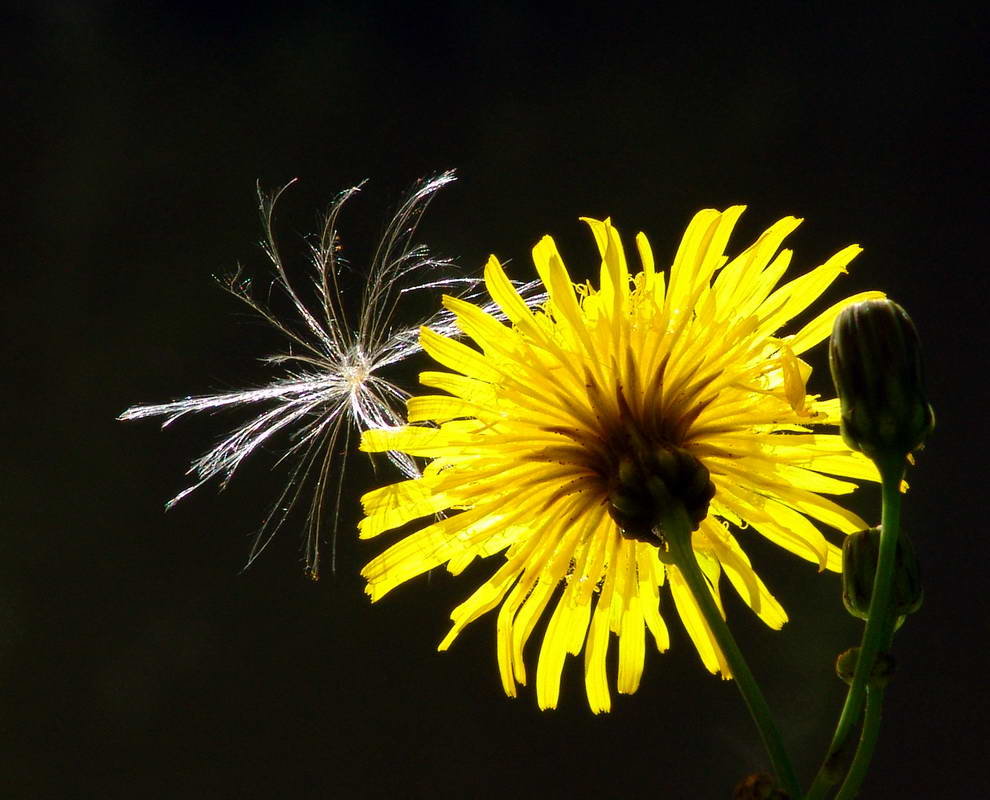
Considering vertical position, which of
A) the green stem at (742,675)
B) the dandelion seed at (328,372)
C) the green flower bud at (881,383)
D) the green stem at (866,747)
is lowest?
the green stem at (866,747)

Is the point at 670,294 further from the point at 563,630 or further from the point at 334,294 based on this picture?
the point at 334,294

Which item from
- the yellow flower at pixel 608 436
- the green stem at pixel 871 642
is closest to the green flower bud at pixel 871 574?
the green stem at pixel 871 642

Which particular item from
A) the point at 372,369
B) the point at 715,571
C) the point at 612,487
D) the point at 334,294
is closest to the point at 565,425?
the point at 612,487

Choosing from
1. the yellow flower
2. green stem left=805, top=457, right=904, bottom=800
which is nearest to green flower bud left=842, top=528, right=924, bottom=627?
green stem left=805, top=457, right=904, bottom=800

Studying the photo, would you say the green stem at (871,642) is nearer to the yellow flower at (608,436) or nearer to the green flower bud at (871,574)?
the green flower bud at (871,574)

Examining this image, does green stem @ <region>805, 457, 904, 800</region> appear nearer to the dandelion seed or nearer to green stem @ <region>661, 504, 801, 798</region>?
green stem @ <region>661, 504, 801, 798</region>

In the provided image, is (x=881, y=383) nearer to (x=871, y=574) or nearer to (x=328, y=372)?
(x=871, y=574)

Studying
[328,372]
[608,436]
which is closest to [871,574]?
[608,436]
